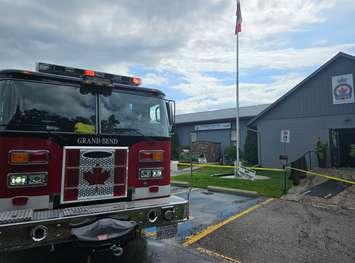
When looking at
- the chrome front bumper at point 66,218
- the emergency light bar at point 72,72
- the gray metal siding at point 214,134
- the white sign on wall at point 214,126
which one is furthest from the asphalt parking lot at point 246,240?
the white sign on wall at point 214,126

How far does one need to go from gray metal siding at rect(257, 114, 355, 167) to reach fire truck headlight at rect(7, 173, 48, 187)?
1802cm

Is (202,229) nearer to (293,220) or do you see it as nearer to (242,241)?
(242,241)

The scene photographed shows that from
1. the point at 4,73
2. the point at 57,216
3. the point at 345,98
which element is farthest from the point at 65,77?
the point at 345,98

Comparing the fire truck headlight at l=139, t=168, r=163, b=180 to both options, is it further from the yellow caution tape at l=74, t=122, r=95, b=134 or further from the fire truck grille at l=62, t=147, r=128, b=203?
the yellow caution tape at l=74, t=122, r=95, b=134

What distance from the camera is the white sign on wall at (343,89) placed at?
59.6ft

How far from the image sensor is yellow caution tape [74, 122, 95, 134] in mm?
4805

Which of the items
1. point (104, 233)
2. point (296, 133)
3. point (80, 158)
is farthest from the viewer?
point (296, 133)

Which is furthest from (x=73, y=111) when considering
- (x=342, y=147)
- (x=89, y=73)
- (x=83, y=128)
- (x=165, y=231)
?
(x=342, y=147)

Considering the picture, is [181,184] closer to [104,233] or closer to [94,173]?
[94,173]

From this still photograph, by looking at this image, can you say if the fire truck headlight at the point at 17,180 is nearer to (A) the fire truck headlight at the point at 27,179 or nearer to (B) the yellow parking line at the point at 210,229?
(A) the fire truck headlight at the point at 27,179

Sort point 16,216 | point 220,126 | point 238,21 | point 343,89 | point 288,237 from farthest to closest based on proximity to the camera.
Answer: point 220,126 → point 343,89 → point 238,21 → point 288,237 → point 16,216

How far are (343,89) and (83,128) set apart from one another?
1759 cm

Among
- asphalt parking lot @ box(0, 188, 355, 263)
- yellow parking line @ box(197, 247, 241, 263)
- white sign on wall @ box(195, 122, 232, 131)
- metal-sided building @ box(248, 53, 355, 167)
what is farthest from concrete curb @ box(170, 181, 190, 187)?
white sign on wall @ box(195, 122, 232, 131)

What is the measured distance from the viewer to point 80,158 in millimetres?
4699
